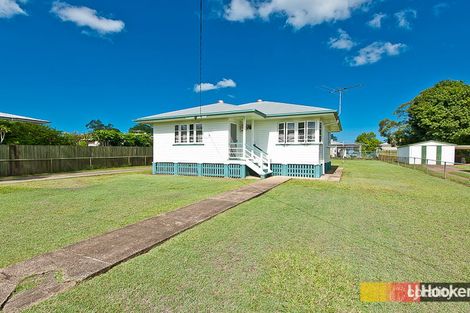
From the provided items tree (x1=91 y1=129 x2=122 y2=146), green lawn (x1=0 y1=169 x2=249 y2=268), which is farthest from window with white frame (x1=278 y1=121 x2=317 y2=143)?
tree (x1=91 y1=129 x2=122 y2=146)

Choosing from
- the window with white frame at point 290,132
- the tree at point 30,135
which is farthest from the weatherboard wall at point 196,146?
the tree at point 30,135

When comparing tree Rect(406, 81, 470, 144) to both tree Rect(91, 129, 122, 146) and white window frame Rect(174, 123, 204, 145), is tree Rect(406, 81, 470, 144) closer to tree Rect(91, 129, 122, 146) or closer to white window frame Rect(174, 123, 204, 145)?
white window frame Rect(174, 123, 204, 145)

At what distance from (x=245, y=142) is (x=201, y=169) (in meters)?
3.15

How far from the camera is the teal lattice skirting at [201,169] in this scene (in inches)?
507

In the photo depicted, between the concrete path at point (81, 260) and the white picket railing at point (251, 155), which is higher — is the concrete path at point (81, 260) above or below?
below

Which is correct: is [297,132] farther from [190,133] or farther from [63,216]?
[63,216]

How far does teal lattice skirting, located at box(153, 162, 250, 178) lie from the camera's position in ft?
42.3

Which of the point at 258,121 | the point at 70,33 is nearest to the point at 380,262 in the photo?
the point at 258,121

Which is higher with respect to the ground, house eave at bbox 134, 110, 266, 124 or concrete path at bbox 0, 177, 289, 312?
house eave at bbox 134, 110, 266, 124

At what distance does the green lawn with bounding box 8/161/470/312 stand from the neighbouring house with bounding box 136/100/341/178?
7.40 metres

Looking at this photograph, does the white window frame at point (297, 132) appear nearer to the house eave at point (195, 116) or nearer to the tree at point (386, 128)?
the house eave at point (195, 116)

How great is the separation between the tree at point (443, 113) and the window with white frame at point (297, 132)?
2736 centimetres

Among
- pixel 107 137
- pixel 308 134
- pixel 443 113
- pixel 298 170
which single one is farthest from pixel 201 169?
pixel 443 113

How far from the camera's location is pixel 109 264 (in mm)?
2799
